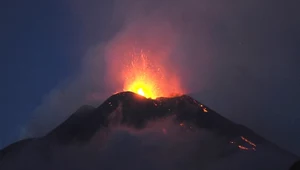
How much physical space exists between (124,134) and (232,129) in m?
23.8

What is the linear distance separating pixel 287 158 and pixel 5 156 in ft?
211

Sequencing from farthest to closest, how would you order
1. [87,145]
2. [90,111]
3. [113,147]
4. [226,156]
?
[90,111] → [87,145] → [113,147] → [226,156]

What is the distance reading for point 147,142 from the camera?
101188 millimetres

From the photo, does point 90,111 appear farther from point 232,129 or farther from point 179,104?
point 232,129

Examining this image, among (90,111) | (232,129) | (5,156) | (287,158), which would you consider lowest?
(287,158)

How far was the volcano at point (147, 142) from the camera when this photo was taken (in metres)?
90.8

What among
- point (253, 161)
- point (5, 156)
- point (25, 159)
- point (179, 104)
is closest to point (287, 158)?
point (253, 161)

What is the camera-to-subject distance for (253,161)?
8294 centimetres

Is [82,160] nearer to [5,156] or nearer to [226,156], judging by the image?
[5,156]

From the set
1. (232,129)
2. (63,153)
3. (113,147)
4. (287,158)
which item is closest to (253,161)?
(287,158)

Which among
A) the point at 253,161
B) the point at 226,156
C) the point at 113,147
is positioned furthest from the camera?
the point at 113,147

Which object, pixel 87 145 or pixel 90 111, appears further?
pixel 90 111

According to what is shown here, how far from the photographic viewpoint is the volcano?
298 feet

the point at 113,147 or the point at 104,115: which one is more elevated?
the point at 104,115
